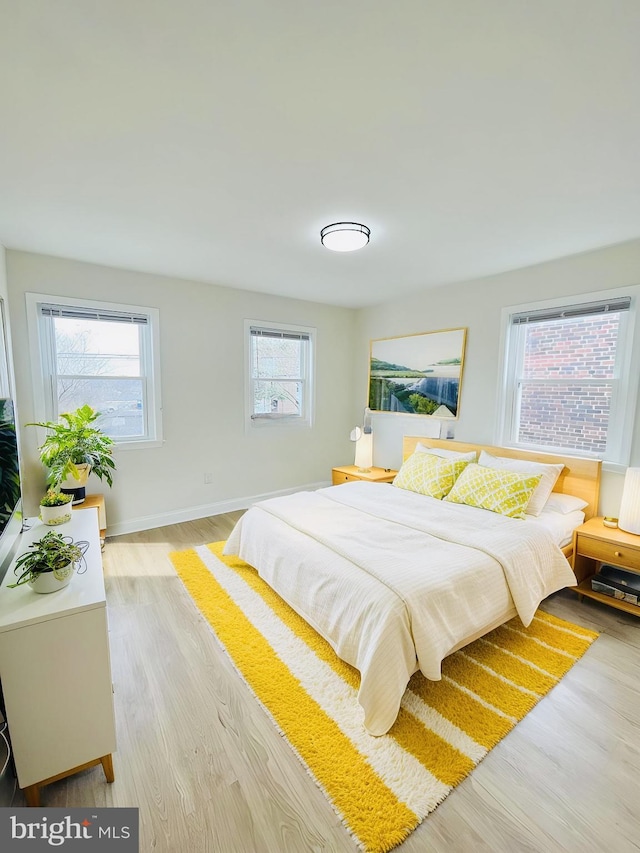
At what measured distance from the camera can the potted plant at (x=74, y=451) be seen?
289 centimetres

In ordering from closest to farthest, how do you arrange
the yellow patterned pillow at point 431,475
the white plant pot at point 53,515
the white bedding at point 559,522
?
the white plant pot at point 53,515
the white bedding at point 559,522
the yellow patterned pillow at point 431,475

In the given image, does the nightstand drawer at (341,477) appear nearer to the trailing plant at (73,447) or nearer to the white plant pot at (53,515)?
the trailing plant at (73,447)

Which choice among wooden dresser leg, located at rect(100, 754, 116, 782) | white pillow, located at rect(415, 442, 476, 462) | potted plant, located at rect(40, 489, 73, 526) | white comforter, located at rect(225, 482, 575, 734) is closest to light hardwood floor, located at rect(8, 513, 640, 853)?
wooden dresser leg, located at rect(100, 754, 116, 782)

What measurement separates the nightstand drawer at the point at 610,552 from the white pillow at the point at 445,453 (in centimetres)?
105

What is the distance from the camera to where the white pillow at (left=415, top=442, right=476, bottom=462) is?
11.0 feet

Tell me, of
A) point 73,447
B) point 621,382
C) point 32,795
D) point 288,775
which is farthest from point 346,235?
point 32,795

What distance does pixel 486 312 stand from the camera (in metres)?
3.51

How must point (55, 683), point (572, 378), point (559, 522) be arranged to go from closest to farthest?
point (55, 683) < point (559, 522) < point (572, 378)

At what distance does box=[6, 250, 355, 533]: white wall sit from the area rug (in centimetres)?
153

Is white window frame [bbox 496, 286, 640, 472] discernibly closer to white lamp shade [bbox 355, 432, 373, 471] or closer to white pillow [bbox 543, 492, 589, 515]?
white pillow [bbox 543, 492, 589, 515]

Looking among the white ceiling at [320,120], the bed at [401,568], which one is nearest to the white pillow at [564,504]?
the bed at [401,568]

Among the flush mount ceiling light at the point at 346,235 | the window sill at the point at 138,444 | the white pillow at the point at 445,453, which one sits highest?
the flush mount ceiling light at the point at 346,235

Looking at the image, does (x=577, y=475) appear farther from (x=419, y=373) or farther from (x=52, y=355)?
(x=52, y=355)

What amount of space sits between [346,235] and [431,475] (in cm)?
205
